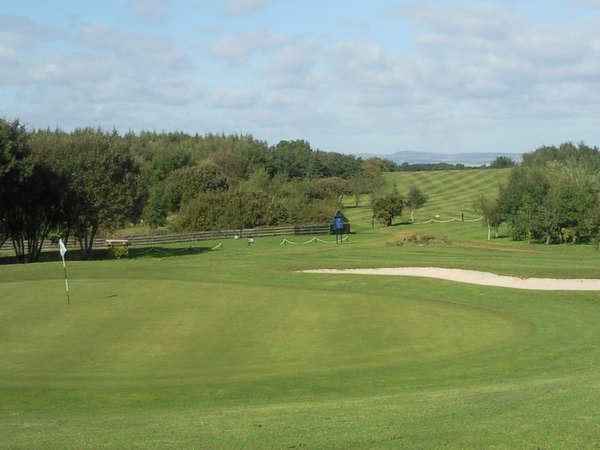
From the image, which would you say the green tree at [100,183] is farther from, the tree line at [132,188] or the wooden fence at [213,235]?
the wooden fence at [213,235]

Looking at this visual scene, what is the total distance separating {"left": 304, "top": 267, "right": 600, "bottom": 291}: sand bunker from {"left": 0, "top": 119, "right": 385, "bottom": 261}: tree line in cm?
2306

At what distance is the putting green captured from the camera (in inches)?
650

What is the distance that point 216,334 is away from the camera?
63.8ft

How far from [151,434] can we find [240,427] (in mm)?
1233

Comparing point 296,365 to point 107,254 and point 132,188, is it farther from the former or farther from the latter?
point 107,254

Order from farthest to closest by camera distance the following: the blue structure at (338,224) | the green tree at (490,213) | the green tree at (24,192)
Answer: the green tree at (490,213) < the blue structure at (338,224) < the green tree at (24,192)

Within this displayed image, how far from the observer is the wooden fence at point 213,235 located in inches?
2709

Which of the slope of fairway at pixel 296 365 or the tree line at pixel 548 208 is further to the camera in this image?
the tree line at pixel 548 208

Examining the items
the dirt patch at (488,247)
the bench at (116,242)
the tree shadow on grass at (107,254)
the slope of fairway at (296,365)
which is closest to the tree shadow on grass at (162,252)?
the tree shadow on grass at (107,254)

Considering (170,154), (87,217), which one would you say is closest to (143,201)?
(87,217)

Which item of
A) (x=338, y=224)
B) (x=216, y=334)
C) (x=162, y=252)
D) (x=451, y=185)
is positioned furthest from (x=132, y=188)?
(x=451, y=185)

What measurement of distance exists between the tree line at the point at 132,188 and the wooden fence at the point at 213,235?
3813mm

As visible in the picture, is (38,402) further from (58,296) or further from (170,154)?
(170,154)

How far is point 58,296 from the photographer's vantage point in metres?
24.7
